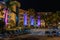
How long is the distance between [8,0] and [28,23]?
3605cm

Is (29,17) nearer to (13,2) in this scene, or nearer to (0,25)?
(13,2)

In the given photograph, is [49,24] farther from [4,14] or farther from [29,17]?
[4,14]

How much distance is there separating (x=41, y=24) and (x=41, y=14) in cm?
519

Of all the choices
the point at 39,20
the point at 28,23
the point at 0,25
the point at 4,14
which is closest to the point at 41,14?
the point at 39,20

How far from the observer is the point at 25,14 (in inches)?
3344

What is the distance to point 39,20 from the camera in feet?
290

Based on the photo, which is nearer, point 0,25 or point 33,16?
point 0,25

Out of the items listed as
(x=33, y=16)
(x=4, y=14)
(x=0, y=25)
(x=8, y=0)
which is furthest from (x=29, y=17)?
(x=0, y=25)

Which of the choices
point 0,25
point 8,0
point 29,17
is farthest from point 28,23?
point 0,25

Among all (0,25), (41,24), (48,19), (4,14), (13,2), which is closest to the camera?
(0,25)

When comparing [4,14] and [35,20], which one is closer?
[4,14]

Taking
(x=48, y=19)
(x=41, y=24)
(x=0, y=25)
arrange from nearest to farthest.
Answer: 1. (x=0, y=25)
2. (x=48, y=19)
3. (x=41, y=24)

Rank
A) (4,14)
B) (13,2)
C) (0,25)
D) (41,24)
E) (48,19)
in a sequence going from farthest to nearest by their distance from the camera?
1. (41,24)
2. (48,19)
3. (4,14)
4. (13,2)
5. (0,25)

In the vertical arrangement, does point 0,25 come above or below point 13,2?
below
